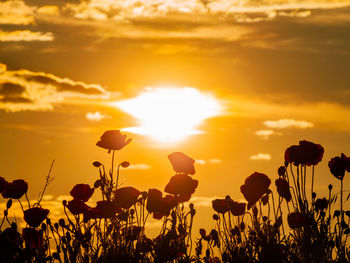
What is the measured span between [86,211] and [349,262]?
10.2 feet

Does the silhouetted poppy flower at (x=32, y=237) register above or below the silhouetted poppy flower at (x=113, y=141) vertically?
below

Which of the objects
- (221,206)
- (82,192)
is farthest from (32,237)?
(221,206)

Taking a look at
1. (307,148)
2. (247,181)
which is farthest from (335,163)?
(247,181)

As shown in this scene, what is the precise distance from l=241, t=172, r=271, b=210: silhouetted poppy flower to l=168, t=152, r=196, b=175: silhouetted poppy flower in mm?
774

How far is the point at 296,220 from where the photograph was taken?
759 cm

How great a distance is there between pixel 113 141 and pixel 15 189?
1348mm

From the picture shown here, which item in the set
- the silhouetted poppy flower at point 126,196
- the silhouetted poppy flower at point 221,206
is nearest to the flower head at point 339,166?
the silhouetted poppy flower at point 221,206

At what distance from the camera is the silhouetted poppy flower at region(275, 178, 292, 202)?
26.9ft

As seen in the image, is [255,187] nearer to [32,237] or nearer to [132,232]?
[132,232]

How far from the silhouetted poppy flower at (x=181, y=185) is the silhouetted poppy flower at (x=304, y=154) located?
1226mm

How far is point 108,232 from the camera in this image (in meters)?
7.95

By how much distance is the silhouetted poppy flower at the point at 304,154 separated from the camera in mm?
8180

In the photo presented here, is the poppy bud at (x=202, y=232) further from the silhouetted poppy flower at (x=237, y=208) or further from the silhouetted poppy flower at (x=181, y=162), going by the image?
the silhouetted poppy flower at (x=181, y=162)

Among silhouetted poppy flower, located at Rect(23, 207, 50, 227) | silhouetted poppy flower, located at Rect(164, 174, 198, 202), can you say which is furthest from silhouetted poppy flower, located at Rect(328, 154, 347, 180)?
silhouetted poppy flower, located at Rect(23, 207, 50, 227)
